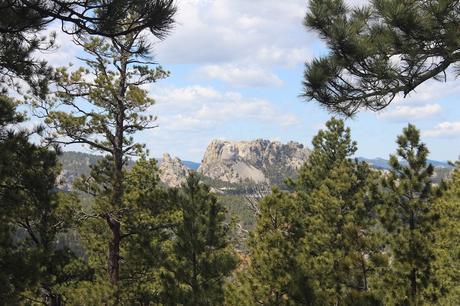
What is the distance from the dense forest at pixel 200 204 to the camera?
744 centimetres

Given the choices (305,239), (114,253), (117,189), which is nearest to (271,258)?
(305,239)

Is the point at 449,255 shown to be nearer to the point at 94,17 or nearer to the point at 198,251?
the point at 198,251

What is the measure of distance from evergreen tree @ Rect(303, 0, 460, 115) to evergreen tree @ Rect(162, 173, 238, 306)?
4664 mm

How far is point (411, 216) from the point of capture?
13.2 meters

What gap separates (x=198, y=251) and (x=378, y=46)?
7.28 m

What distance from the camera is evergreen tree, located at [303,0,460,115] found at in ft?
23.2

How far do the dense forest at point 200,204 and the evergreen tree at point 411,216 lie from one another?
0.04 meters

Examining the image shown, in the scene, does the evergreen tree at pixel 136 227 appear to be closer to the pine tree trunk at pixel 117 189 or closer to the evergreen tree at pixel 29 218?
the pine tree trunk at pixel 117 189

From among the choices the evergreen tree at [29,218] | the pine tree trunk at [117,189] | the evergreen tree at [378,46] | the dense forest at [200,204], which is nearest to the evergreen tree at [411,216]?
the dense forest at [200,204]

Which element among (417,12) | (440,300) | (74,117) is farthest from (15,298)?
(440,300)

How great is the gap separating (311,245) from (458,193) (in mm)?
7028

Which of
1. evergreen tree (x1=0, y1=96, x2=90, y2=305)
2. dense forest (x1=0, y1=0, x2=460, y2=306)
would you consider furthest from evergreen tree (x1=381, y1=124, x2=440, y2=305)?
evergreen tree (x1=0, y1=96, x2=90, y2=305)

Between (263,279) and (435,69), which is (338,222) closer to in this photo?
(263,279)

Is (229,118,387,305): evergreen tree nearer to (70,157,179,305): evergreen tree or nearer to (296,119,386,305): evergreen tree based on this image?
(296,119,386,305): evergreen tree
